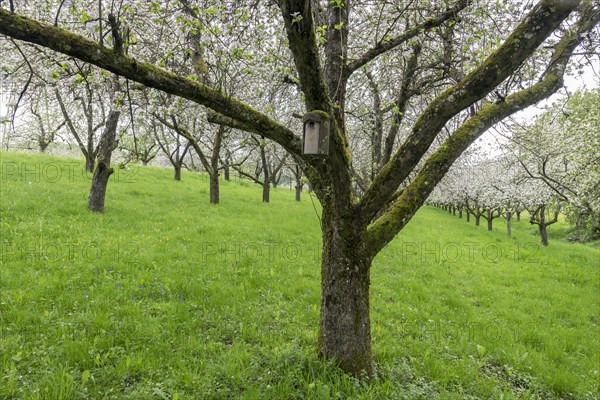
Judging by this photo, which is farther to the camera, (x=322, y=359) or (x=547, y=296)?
(x=547, y=296)

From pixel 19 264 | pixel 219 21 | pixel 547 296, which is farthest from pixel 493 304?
pixel 19 264

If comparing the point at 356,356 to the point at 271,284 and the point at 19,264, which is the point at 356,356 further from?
the point at 19,264

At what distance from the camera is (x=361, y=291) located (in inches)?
162

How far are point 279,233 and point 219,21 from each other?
7.36 metres

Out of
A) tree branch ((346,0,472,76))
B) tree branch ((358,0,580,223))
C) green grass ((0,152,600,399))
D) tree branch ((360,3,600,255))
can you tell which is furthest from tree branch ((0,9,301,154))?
green grass ((0,152,600,399))

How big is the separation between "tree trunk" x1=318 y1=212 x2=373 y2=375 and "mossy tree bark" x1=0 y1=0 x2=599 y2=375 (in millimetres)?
12

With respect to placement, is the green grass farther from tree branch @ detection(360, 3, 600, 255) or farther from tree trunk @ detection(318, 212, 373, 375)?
tree branch @ detection(360, 3, 600, 255)

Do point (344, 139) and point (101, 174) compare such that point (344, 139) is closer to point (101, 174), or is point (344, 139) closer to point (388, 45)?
point (388, 45)

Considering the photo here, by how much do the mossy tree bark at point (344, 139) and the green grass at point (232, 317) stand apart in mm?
748

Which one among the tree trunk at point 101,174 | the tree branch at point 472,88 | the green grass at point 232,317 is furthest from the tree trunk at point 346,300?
the tree trunk at point 101,174

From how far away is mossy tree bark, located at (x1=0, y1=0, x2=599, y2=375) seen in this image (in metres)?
3.22

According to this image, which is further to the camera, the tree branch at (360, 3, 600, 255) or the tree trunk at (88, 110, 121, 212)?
the tree trunk at (88, 110, 121, 212)

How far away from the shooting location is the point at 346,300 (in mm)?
4066

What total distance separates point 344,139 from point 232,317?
336cm
